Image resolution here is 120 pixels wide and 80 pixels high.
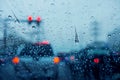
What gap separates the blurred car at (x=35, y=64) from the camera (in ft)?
26.0

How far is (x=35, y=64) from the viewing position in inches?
320

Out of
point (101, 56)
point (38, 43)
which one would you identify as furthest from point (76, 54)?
point (38, 43)

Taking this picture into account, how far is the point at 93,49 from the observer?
34.4 feet

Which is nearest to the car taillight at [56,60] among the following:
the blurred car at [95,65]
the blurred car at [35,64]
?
the blurred car at [35,64]

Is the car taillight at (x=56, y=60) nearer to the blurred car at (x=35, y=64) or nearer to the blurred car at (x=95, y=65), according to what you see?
the blurred car at (x=35, y=64)

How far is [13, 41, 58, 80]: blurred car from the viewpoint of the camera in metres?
7.91

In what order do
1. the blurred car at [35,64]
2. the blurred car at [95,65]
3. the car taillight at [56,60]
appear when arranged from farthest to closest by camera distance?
the blurred car at [95,65] → the car taillight at [56,60] → the blurred car at [35,64]

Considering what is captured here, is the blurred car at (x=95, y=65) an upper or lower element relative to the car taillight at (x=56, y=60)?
lower

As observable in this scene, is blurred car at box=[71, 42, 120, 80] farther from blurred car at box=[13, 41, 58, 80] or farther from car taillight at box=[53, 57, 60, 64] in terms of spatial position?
blurred car at box=[13, 41, 58, 80]

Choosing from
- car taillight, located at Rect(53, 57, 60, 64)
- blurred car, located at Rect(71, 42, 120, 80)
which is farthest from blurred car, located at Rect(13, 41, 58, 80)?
blurred car, located at Rect(71, 42, 120, 80)

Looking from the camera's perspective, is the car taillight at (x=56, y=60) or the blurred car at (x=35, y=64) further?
the car taillight at (x=56, y=60)

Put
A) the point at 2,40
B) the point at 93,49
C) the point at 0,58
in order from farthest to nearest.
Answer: the point at 2,40 < the point at 93,49 < the point at 0,58

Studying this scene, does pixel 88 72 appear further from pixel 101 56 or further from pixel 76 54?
pixel 76 54

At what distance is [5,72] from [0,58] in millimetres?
508
